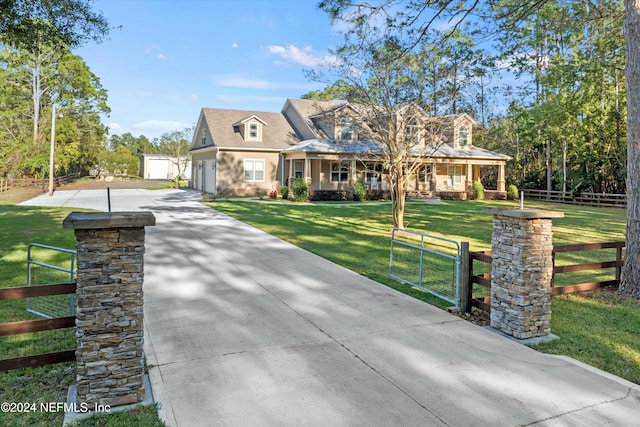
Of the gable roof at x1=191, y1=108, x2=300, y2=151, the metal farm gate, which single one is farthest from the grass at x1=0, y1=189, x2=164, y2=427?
the gable roof at x1=191, y1=108, x2=300, y2=151

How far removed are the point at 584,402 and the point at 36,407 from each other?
4.48m

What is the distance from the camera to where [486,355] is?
451cm

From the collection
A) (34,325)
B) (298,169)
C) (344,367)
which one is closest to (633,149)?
(344,367)

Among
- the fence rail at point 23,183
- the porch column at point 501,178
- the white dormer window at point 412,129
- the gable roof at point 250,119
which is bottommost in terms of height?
the fence rail at point 23,183

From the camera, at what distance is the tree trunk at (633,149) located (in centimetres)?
688

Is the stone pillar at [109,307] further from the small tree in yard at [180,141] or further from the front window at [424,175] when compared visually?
the small tree in yard at [180,141]

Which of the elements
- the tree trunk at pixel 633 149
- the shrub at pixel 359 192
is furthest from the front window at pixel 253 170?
the tree trunk at pixel 633 149

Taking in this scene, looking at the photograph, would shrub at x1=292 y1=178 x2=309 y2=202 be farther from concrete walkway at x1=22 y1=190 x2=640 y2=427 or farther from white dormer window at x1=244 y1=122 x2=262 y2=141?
concrete walkway at x1=22 y1=190 x2=640 y2=427

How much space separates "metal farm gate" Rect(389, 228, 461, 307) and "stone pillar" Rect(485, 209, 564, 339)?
919mm

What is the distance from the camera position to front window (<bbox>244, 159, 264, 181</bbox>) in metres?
27.9

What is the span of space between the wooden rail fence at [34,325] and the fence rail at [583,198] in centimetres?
2847

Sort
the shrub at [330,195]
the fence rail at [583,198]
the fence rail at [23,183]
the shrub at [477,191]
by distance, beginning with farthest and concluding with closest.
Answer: the fence rail at [23,183]
the shrub at [477,191]
the shrub at [330,195]
the fence rail at [583,198]

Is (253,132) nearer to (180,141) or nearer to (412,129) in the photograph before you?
(412,129)

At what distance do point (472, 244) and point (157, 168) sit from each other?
1903 inches
